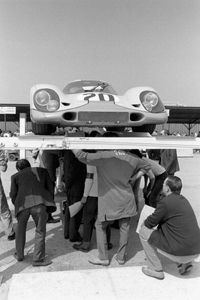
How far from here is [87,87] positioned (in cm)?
576

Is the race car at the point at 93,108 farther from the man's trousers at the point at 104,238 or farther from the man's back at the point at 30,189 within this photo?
the man's trousers at the point at 104,238

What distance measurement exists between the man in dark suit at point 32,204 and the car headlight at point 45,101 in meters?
0.84

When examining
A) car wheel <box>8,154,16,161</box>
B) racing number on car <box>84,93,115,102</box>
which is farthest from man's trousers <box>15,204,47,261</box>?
car wheel <box>8,154,16,161</box>

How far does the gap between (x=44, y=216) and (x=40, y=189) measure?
36 cm

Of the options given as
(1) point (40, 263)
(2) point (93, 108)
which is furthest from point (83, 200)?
(2) point (93, 108)

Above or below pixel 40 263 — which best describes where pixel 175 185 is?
above

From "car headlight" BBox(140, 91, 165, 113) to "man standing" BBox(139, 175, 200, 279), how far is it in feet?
4.35

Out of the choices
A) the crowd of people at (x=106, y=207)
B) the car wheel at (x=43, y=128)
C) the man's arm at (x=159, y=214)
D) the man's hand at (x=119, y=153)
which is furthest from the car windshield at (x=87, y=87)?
the man's arm at (x=159, y=214)

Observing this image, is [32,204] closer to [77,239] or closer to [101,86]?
[77,239]

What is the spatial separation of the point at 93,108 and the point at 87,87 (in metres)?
1.28


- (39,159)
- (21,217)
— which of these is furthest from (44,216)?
(39,159)

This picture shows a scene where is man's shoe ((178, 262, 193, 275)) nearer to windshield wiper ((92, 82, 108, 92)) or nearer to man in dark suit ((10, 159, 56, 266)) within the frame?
man in dark suit ((10, 159, 56, 266))

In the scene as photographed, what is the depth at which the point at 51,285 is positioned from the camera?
140 inches

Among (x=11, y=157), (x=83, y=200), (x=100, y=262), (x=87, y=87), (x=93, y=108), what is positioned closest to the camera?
(x=100, y=262)
